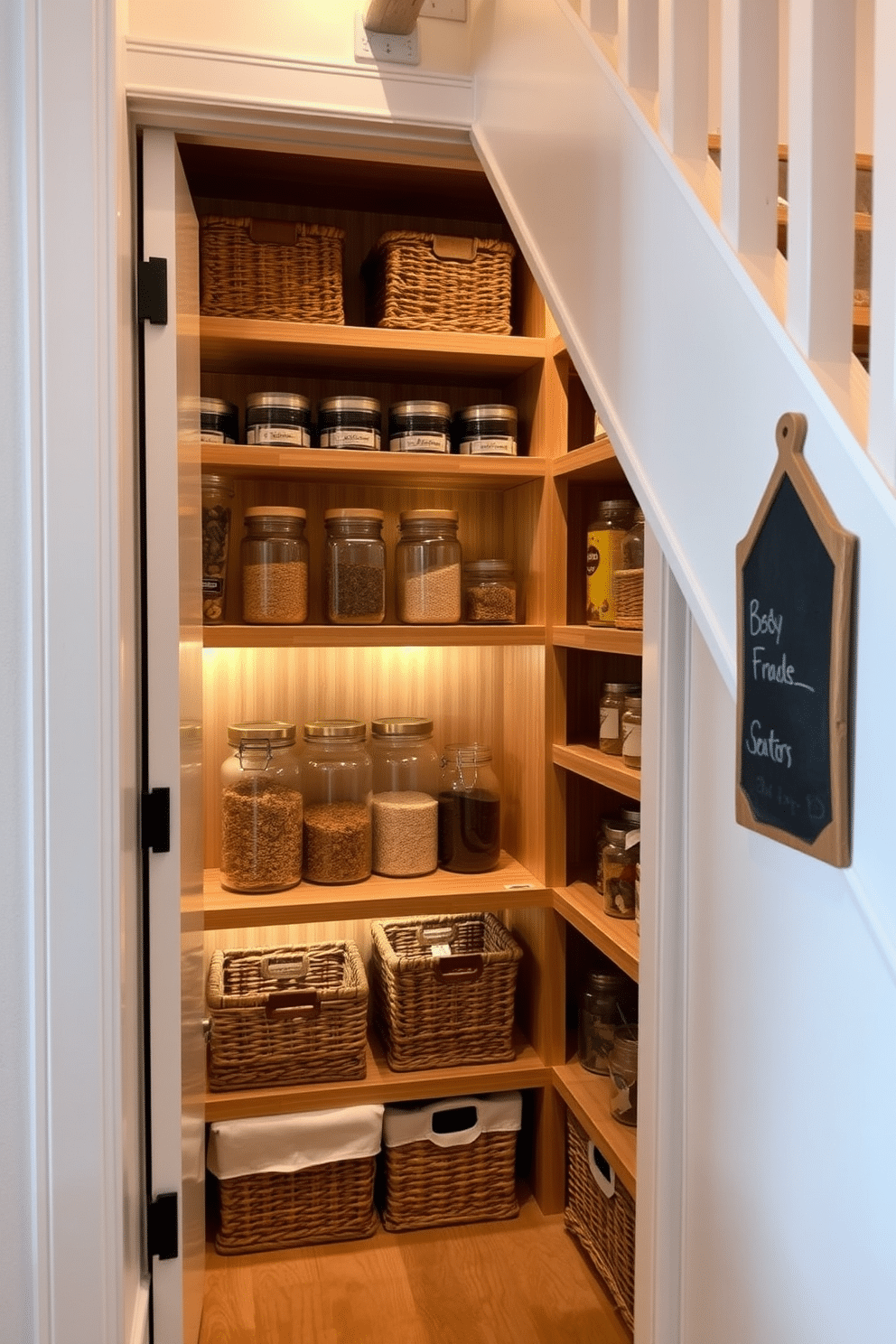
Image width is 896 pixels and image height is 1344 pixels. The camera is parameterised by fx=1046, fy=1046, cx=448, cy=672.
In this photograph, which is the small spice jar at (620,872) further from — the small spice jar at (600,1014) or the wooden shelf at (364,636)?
the wooden shelf at (364,636)

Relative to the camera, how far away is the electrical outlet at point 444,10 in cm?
156

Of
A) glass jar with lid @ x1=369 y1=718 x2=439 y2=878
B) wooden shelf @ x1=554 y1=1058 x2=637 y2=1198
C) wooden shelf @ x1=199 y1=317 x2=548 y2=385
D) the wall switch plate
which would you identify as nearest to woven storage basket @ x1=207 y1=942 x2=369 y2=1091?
glass jar with lid @ x1=369 y1=718 x2=439 y2=878

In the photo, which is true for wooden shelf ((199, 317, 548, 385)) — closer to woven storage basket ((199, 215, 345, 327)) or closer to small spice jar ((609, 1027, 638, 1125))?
woven storage basket ((199, 215, 345, 327))

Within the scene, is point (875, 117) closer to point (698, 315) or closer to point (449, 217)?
point (698, 315)

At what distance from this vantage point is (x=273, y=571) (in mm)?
2084

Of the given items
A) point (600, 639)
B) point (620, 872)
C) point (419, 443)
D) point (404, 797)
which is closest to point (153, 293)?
point (419, 443)

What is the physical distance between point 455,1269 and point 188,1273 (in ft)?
1.96

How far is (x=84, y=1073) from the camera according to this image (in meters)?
1.26

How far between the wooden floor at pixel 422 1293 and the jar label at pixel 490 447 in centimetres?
Result: 161

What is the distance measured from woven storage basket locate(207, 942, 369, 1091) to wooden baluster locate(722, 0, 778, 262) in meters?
1.66

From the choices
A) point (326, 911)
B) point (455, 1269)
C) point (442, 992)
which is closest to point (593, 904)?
point (442, 992)

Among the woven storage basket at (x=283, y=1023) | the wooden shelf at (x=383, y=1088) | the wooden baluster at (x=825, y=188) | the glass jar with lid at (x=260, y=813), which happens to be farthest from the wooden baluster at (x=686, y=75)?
the wooden shelf at (x=383, y=1088)

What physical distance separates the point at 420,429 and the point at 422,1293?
65.7 inches

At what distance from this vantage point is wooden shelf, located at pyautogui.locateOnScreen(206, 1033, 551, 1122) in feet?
6.72
